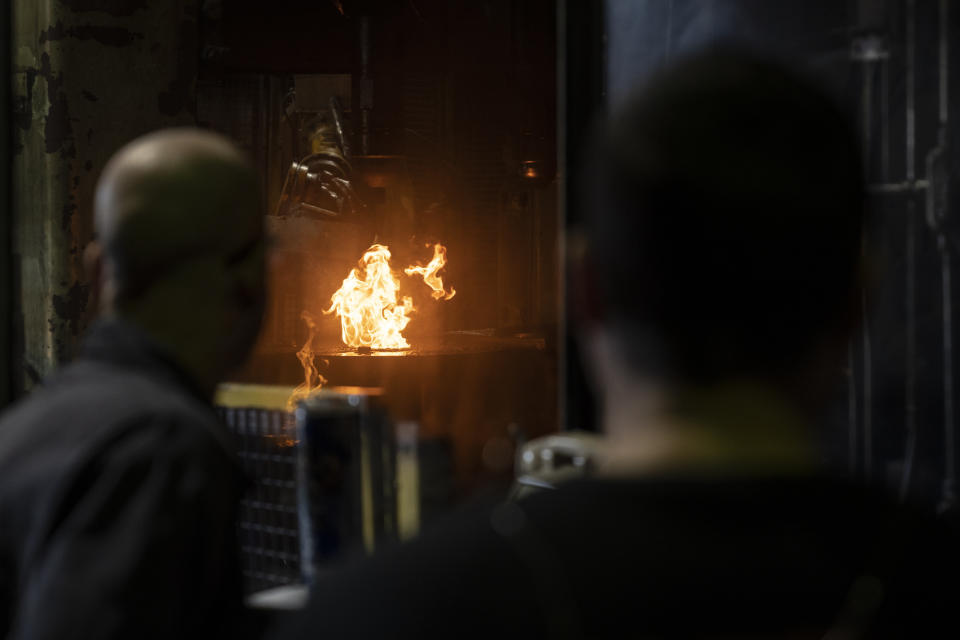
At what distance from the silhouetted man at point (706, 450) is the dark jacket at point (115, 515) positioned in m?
0.52

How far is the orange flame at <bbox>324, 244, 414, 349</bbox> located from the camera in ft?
22.4

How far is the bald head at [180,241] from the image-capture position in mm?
1412

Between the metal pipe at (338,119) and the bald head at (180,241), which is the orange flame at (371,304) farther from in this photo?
the bald head at (180,241)

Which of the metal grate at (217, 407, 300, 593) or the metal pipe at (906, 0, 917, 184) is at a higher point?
the metal pipe at (906, 0, 917, 184)

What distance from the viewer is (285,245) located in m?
6.43

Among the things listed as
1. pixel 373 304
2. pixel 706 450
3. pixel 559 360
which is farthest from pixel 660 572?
pixel 373 304

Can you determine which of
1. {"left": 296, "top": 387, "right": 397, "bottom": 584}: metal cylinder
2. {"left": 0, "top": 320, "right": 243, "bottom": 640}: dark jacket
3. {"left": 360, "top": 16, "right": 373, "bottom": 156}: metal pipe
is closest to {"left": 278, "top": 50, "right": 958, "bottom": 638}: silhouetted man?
{"left": 0, "top": 320, "right": 243, "bottom": 640}: dark jacket

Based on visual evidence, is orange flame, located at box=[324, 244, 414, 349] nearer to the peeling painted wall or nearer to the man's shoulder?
the peeling painted wall

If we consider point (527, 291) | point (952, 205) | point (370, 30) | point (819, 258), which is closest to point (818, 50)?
point (952, 205)

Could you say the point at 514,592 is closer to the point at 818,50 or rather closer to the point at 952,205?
the point at 952,205

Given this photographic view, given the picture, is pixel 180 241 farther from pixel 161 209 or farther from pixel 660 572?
pixel 660 572

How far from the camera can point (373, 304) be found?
697 centimetres

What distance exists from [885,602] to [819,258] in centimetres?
27

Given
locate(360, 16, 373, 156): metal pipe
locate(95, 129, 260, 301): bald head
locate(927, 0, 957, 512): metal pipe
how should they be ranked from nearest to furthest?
locate(95, 129, 260, 301): bald head, locate(927, 0, 957, 512): metal pipe, locate(360, 16, 373, 156): metal pipe
